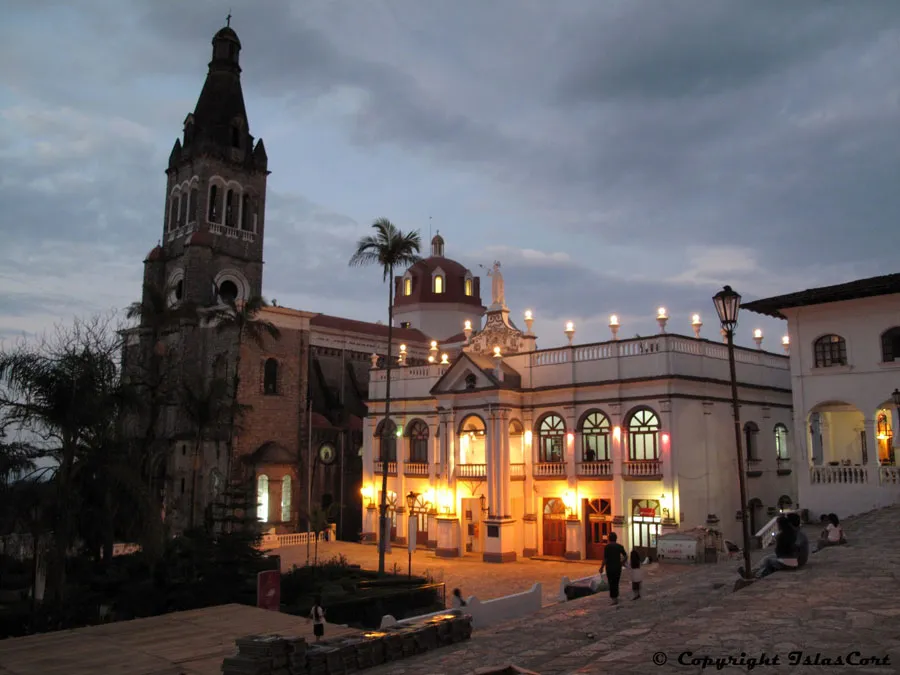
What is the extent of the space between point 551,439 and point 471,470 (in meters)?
4.21

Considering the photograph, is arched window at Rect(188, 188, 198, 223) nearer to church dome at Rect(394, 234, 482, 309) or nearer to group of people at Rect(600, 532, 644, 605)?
church dome at Rect(394, 234, 482, 309)

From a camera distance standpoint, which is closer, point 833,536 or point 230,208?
point 833,536

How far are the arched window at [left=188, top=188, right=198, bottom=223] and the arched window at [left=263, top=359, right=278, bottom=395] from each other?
1028 cm

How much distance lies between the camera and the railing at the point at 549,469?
34375 mm

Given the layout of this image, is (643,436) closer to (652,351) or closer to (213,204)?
(652,351)

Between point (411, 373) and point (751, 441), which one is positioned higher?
point (411, 373)

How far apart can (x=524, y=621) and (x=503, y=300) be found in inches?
990

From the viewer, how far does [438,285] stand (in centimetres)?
6047

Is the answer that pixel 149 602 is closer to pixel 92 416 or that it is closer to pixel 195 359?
pixel 92 416

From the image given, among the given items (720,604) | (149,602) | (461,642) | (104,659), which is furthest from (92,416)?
(720,604)

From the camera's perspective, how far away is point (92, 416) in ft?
67.6

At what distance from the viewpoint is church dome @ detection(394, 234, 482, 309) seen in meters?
59.9

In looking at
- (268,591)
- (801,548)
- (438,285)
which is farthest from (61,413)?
(438,285)

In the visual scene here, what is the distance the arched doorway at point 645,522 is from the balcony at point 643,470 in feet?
3.42
